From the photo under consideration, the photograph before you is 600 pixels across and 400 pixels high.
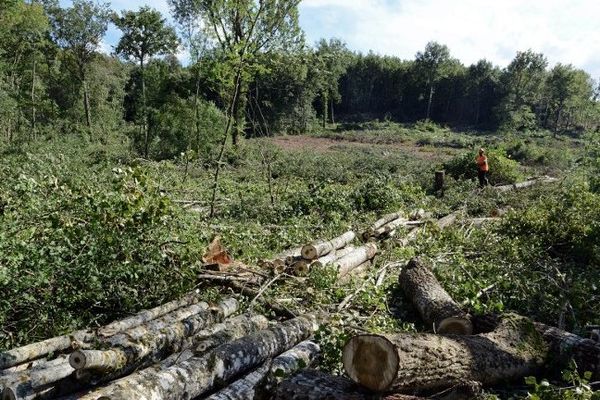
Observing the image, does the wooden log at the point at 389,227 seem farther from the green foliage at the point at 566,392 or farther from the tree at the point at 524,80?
the tree at the point at 524,80

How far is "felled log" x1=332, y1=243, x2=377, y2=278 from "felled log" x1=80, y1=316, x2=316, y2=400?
2.46 metres

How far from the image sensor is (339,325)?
4914mm

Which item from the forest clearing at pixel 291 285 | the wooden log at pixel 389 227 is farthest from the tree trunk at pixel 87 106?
the wooden log at pixel 389 227

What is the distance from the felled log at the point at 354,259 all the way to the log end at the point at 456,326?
2.05 metres

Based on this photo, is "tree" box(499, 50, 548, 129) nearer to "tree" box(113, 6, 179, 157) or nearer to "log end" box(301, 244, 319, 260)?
"tree" box(113, 6, 179, 157)

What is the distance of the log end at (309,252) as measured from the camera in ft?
24.6

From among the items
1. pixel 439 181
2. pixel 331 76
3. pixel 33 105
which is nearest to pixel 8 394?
pixel 439 181

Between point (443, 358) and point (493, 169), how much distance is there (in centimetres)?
1493

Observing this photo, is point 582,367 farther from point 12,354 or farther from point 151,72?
point 151,72

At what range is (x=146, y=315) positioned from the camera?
512 centimetres

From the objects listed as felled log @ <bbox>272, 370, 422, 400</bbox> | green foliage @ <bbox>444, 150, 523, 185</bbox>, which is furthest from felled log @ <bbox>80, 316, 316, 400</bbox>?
green foliage @ <bbox>444, 150, 523, 185</bbox>

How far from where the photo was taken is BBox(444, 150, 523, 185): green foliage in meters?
17.2

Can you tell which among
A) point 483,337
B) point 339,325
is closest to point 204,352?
point 339,325

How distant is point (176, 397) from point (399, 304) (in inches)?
151
